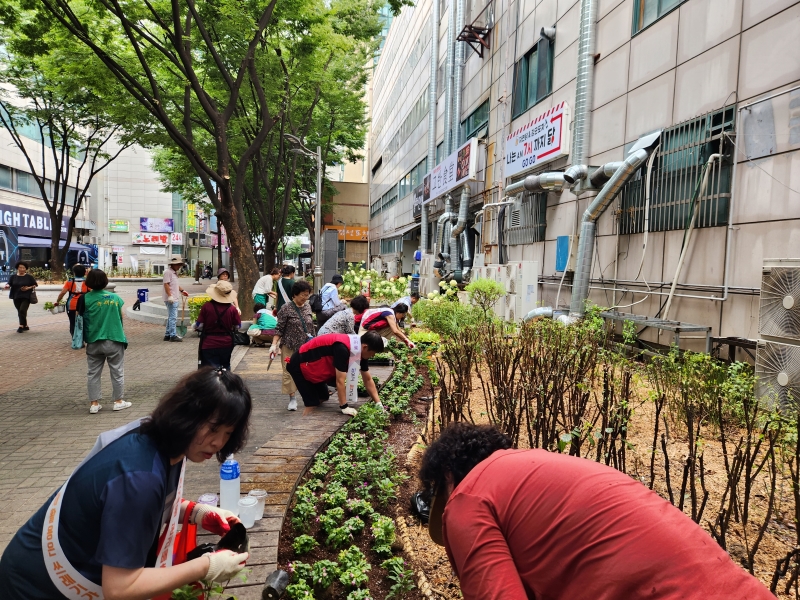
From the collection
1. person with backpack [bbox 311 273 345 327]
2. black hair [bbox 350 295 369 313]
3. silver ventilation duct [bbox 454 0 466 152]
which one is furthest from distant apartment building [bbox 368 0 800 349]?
black hair [bbox 350 295 369 313]

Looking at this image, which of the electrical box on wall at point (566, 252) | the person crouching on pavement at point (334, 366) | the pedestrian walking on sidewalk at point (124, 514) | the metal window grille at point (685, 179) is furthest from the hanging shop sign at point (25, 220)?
the pedestrian walking on sidewalk at point (124, 514)

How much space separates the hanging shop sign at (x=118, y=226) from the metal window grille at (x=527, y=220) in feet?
157

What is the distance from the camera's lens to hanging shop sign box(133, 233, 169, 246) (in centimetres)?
5266

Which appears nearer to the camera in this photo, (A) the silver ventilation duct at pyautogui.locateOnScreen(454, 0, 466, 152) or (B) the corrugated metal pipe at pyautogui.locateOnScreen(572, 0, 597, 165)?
(B) the corrugated metal pipe at pyautogui.locateOnScreen(572, 0, 597, 165)

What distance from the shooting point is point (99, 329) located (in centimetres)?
587

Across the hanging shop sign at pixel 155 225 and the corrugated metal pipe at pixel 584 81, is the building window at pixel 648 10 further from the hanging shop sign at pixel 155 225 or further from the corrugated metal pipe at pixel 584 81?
the hanging shop sign at pixel 155 225

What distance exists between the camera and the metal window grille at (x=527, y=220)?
1294cm

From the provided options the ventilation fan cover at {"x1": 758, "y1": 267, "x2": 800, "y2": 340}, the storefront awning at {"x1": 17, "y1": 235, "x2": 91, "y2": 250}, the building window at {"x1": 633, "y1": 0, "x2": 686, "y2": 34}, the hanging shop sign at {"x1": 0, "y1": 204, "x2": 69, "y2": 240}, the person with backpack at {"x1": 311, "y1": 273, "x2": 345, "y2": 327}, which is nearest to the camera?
the ventilation fan cover at {"x1": 758, "y1": 267, "x2": 800, "y2": 340}

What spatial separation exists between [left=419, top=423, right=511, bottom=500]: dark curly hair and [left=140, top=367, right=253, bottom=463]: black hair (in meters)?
0.67

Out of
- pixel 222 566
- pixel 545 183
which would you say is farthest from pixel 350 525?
pixel 545 183

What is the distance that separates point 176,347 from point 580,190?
8.71m

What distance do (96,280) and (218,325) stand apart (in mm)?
1429

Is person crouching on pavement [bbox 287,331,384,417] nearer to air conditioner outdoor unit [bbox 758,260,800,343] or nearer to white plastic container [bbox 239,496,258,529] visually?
white plastic container [bbox 239,496,258,529]

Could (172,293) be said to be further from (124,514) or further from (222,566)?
(124,514)
